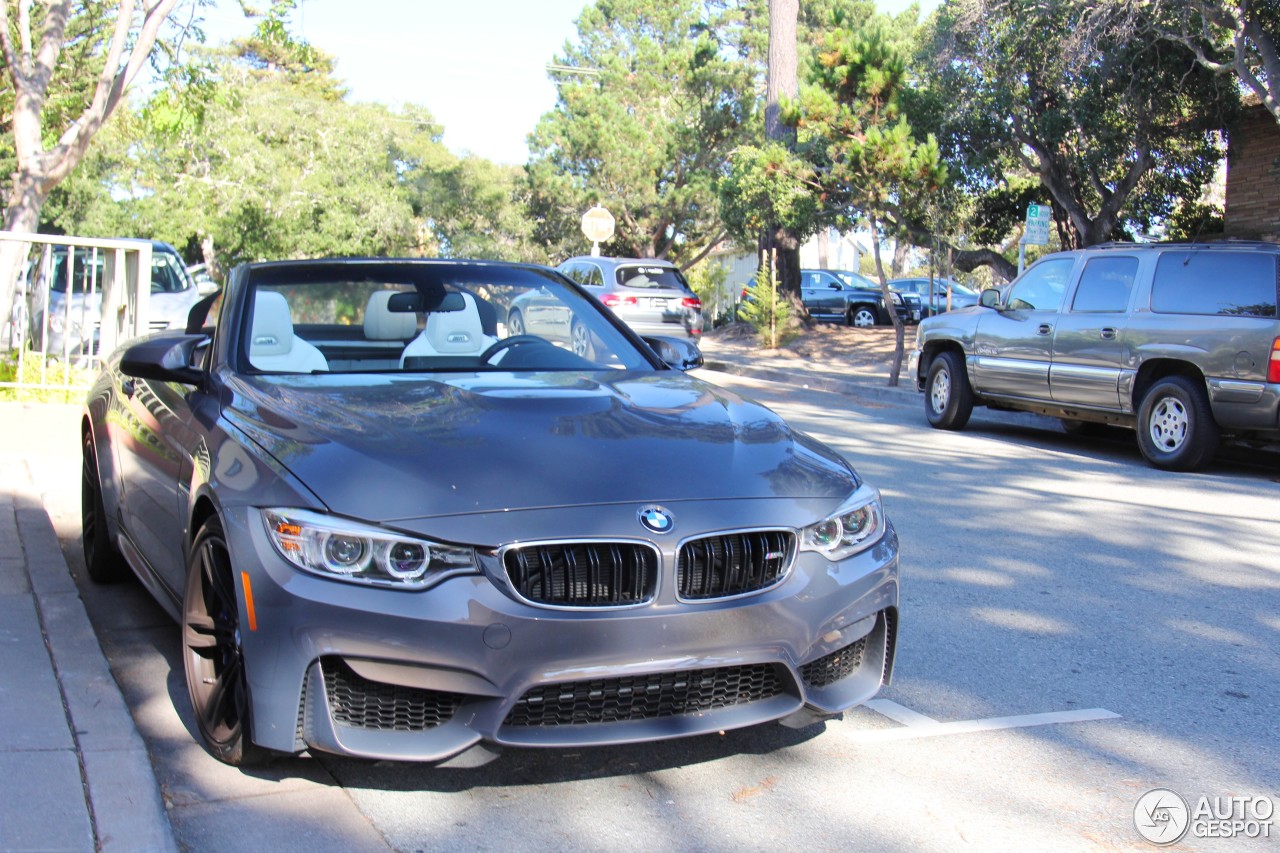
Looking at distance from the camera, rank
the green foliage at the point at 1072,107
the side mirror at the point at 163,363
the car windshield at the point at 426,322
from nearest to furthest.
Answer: the side mirror at the point at 163,363, the car windshield at the point at 426,322, the green foliage at the point at 1072,107

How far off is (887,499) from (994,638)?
3.28m

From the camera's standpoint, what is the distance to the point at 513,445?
12.1 ft

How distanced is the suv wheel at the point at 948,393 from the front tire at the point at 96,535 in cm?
925

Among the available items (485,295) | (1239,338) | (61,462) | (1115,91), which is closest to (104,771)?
(485,295)

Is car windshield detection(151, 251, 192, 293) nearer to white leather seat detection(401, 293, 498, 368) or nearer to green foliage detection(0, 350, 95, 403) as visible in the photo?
green foliage detection(0, 350, 95, 403)

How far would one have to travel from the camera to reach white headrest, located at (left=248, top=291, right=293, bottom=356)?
4.79 meters

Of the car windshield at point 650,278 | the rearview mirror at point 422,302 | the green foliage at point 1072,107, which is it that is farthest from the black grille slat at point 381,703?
the car windshield at point 650,278

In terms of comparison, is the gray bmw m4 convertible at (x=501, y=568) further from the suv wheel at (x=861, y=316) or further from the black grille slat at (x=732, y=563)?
the suv wheel at (x=861, y=316)

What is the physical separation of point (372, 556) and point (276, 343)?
182 centimetres

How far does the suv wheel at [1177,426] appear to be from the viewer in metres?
10.4

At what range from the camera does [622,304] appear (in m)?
21.8

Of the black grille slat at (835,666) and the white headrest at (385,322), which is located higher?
the white headrest at (385,322)

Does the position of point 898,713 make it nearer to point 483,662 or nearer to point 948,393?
point 483,662

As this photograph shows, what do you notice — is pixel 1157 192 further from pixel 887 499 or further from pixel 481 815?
pixel 481 815
